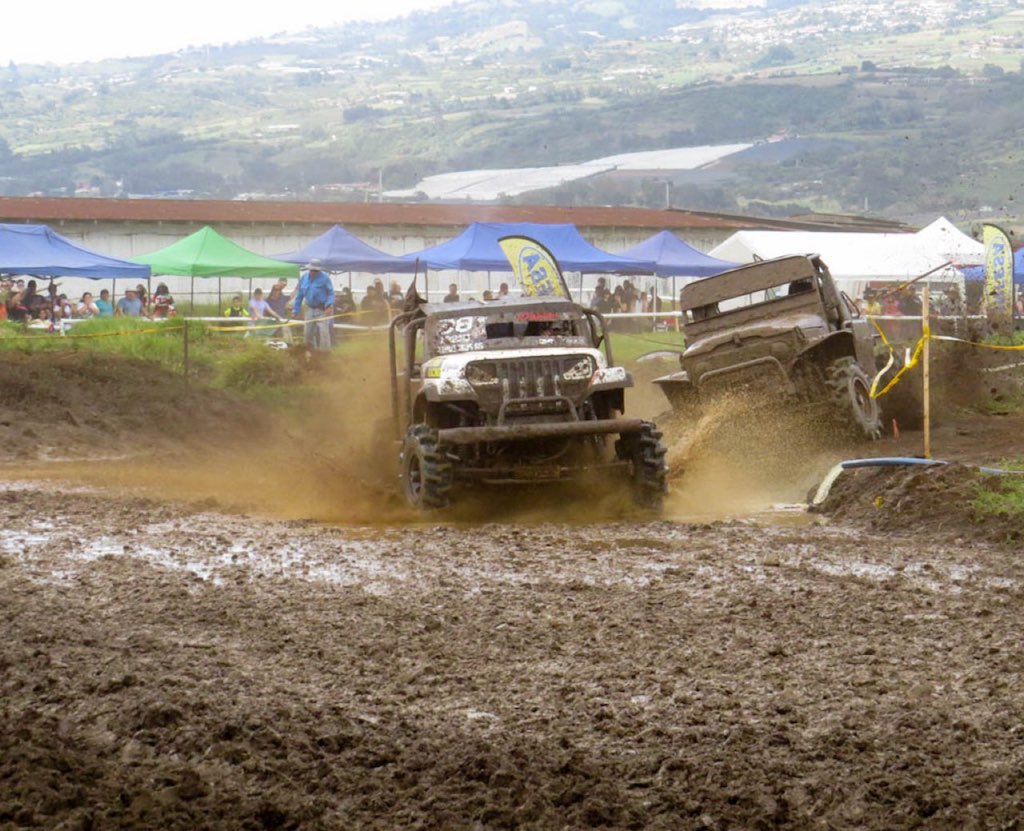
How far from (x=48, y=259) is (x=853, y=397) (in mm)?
18467

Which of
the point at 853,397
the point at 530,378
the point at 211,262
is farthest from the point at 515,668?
the point at 211,262

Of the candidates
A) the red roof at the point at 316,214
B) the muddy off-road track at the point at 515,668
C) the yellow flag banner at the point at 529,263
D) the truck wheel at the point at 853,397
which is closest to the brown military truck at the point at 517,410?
the muddy off-road track at the point at 515,668

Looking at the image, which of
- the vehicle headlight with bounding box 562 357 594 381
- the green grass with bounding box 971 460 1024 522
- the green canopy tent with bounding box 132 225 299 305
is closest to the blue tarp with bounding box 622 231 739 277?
the green canopy tent with bounding box 132 225 299 305

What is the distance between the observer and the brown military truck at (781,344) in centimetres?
1573

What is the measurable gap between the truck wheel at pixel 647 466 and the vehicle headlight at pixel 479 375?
1.23 meters

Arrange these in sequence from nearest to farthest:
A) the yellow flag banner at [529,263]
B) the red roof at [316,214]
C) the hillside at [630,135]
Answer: the yellow flag banner at [529,263] < the red roof at [316,214] < the hillside at [630,135]

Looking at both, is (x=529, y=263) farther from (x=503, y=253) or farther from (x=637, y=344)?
(x=503, y=253)

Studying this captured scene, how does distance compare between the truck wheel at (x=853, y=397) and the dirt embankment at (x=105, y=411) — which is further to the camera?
the dirt embankment at (x=105, y=411)

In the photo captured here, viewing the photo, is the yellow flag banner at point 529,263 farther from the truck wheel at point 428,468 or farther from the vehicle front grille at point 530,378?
the truck wheel at point 428,468

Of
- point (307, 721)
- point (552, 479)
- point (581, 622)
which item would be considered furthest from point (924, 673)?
point (552, 479)

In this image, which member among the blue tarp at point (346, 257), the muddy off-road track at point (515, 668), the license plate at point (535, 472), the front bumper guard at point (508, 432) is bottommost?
the muddy off-road track at point (515, 668)

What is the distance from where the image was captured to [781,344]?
1584cm

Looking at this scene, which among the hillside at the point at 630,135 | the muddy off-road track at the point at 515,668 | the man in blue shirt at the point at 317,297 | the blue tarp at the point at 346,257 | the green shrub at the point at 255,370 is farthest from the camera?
the hillside at the point at 630,135

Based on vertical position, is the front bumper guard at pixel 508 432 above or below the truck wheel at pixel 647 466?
above
